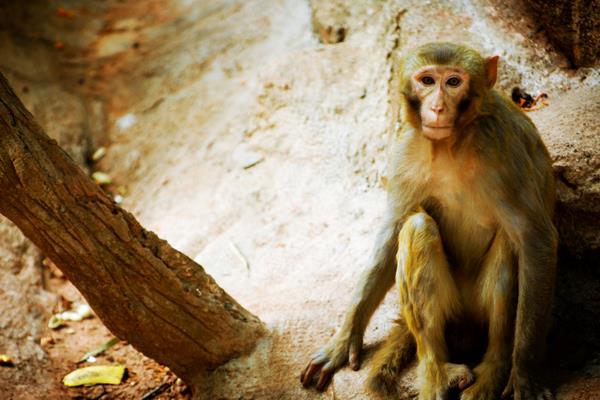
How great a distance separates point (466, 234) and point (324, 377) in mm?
1354

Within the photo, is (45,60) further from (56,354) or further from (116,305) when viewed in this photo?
(116,305)

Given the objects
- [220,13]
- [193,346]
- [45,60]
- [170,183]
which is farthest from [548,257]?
[45,60]

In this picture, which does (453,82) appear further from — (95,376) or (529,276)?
(95,376)

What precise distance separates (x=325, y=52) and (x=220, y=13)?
2296mm

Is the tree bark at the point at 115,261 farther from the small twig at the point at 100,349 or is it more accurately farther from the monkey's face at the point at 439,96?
the monkey's face at the point at 439,96

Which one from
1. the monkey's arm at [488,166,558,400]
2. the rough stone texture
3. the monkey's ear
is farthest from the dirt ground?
the monkey's ear

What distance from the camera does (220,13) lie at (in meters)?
9.90

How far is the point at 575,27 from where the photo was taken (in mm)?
6598

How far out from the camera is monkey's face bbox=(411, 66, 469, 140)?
4.37 metres

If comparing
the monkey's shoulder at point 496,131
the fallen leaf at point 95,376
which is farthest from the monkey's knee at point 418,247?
the fallen leaf at point 95,376

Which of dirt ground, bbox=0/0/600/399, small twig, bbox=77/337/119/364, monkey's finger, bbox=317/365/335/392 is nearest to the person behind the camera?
monkey's finger, bbox=317/365/335/392

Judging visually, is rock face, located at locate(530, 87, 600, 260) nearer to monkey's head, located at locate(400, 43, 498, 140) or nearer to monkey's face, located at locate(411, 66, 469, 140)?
monkey's head, located at locate(400, 43, 498, 140)

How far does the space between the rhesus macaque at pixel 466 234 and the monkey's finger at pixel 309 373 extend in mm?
112

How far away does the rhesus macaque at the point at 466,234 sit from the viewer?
457 centimetres
